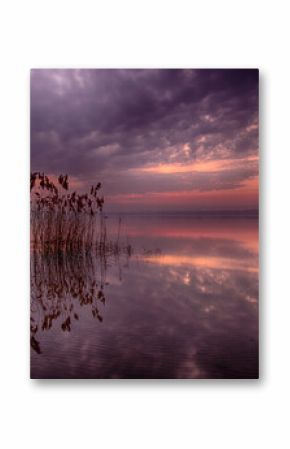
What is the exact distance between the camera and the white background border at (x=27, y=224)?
2.16 meters

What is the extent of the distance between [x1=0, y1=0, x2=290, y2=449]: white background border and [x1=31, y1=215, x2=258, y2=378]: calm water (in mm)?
67

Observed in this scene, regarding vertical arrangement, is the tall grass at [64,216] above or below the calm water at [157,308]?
above

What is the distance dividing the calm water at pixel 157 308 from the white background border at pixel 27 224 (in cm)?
7

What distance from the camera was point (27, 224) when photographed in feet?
7.20

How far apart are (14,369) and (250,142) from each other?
1411 millimetres

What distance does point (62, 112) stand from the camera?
7.17 ft

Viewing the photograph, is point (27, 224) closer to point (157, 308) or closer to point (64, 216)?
point (64, 216)

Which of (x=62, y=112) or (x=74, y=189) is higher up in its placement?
(x=62, y=112)

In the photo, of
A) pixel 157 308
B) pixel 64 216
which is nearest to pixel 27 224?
pixel 64 216

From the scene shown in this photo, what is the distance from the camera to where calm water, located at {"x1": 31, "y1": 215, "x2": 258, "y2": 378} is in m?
2.15

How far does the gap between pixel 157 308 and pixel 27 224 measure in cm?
67
